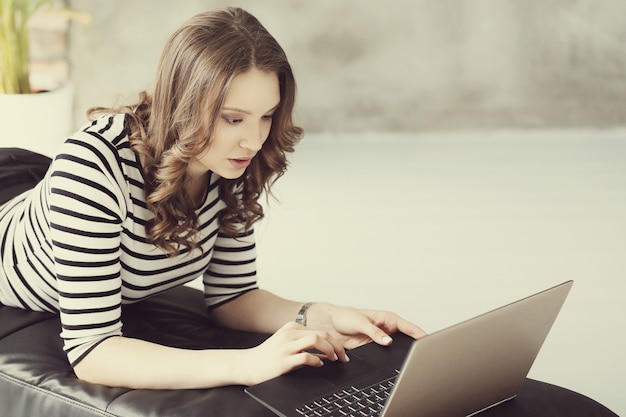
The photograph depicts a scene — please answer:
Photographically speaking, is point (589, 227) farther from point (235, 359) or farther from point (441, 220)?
point (235, 359)

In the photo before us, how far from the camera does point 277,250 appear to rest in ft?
10.5

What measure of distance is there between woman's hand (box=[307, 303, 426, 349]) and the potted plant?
2.31 m

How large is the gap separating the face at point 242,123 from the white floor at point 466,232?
4.05 ft

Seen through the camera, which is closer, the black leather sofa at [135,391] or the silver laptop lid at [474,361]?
the silver laptop lid at [474,361]

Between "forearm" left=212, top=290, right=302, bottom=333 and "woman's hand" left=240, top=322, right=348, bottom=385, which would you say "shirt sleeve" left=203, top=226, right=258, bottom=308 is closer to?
"forearm" left=212, top=290, right=302, bottom=333

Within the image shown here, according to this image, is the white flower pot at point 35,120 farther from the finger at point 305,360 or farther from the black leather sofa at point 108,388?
the finger at point 305,360

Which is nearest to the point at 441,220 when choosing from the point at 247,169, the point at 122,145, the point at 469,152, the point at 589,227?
the point at 589,227

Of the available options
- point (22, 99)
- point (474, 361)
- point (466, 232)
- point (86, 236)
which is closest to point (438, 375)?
point (474, 361)

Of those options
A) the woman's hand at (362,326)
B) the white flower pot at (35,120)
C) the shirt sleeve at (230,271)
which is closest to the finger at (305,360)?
the woman's hand at (362,326)

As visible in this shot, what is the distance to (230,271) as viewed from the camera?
1.79m

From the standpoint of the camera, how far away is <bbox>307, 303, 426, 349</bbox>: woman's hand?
5.18ft

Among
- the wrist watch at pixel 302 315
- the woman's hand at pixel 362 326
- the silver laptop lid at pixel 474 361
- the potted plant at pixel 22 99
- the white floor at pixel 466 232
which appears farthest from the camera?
the potted plant at pixel 22 99

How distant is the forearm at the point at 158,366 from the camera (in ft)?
4.60

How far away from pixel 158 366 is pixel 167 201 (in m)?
0.30
